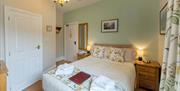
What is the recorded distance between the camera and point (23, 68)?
3119mm

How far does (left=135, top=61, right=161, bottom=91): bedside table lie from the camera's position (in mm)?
2865

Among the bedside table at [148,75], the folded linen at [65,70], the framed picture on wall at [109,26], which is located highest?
the framed picture on wall at [109,26]

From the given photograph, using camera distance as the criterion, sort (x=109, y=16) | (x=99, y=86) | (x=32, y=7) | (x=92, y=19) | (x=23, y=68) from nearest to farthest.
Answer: (x=99, y=86) → (x=23, y=68) → (x=32, y=7) → (x=109, y=16) → (x=92, y=19)

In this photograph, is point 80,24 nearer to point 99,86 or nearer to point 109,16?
point 109,16

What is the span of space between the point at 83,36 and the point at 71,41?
2.81 ft

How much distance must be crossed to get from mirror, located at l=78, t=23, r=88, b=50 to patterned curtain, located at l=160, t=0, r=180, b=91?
4.23 meters

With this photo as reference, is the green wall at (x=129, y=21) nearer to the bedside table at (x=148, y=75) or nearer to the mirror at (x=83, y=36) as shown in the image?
the mirror at (x=83, y=36)

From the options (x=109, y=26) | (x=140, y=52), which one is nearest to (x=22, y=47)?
(x=109, y=26)

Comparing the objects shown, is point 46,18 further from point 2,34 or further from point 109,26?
point 109,26

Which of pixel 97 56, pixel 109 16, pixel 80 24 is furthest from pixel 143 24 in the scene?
pixel 80 24

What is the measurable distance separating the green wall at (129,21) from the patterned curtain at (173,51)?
2.83 metres

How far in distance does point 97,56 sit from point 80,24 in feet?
6.44

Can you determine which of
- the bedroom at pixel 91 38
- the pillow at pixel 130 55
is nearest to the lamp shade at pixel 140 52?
the bedroom at pixel 91 38

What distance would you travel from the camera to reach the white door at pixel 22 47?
8.82 ft
